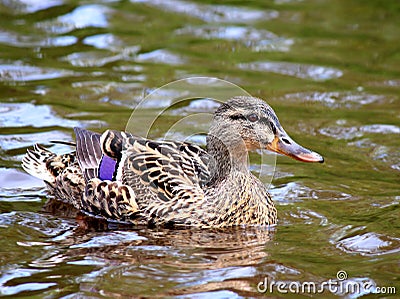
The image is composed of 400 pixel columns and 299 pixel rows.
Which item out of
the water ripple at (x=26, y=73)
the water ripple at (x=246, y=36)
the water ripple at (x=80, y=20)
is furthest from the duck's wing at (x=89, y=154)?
the water ripple at (x=80, y=20)

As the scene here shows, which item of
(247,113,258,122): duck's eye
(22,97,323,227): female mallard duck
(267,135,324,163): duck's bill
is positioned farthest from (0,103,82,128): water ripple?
(267,135,324,163): duck's bill

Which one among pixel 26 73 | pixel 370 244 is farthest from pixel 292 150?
pixel 26 73

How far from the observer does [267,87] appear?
12.4 meters

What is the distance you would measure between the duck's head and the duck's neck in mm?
16

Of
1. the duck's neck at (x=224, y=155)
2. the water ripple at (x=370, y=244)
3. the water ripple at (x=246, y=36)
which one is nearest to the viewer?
the water ripple at (x=370, y=244)

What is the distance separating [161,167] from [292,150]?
4.30ft

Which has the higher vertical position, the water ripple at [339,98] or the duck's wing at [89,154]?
the water ripple at [339,98]

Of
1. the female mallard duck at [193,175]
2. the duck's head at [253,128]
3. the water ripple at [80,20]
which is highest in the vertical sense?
the water ripple at [80,20]

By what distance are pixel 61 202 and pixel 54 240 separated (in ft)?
4.27

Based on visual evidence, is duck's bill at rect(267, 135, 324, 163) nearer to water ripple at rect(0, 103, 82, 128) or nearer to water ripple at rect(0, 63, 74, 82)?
water ripple at rect(0, 103, 82, 128)

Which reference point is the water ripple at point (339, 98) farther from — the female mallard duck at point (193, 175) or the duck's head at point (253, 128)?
the duck's head at point (253, 128)

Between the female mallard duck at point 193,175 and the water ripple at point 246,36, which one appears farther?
the water ripple at point 246,36

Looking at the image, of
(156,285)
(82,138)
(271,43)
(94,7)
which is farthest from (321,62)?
(156,285)

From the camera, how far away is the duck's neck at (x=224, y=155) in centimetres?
856
